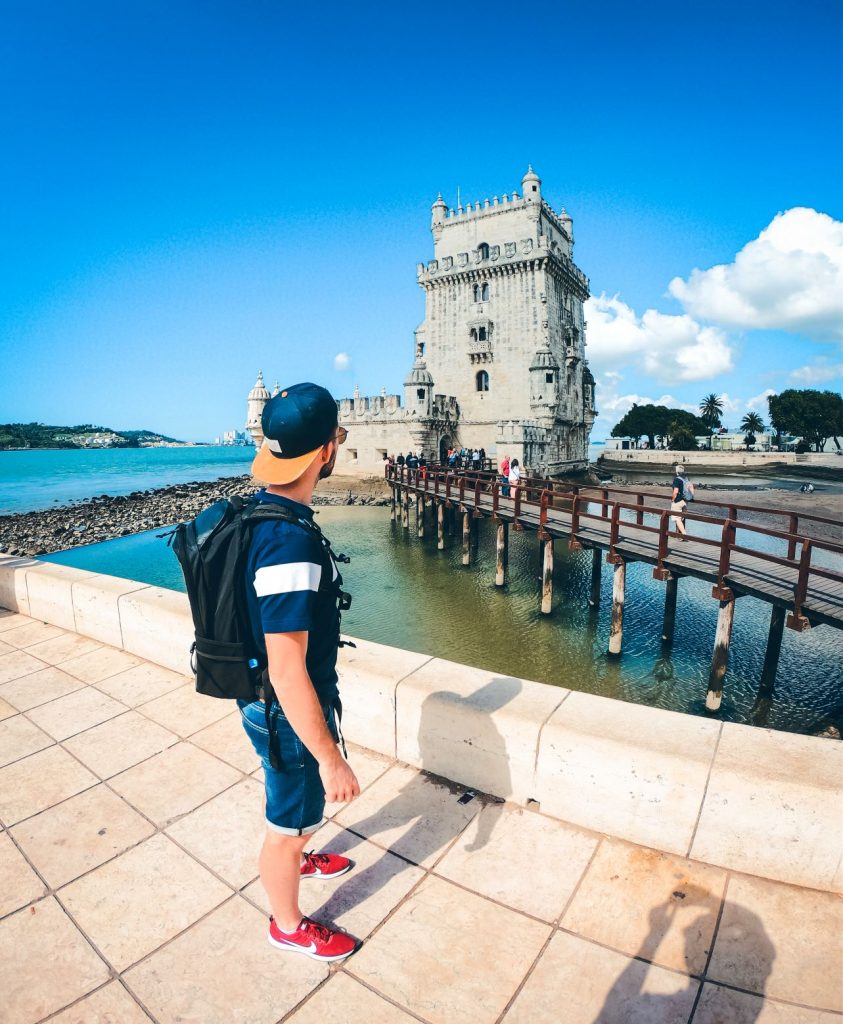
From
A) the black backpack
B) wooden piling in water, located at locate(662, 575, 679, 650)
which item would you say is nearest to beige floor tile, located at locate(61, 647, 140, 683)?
the black backpack

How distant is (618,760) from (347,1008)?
4.90ft

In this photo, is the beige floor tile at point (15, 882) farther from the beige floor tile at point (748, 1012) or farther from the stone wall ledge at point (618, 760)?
the beige floor tile at point (748, 1012)

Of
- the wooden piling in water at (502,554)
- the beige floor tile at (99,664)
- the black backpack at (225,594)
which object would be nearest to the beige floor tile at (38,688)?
the beige floor tile at (99,664)

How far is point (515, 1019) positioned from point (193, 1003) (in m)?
1.14

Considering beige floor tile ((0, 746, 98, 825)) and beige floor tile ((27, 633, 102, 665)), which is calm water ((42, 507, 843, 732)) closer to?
beige floor tile ((27, 633, 102, 665))

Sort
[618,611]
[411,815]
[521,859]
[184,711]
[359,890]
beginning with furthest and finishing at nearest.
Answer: [618,611]
[184,711]
[411,815]
[521,859]
[359,890]

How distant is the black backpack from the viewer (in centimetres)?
180

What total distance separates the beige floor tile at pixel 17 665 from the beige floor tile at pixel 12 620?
0.81 m

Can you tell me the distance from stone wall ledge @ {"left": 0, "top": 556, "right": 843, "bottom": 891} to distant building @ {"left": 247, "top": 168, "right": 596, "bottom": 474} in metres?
28.1

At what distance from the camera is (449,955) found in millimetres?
2082

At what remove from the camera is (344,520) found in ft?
90.3

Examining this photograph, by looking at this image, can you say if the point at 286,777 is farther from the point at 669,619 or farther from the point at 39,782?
the point at 669,619

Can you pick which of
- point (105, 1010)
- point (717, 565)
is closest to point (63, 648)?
point (105, 1010)

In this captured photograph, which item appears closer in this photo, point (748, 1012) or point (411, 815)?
point (748, 1012)
